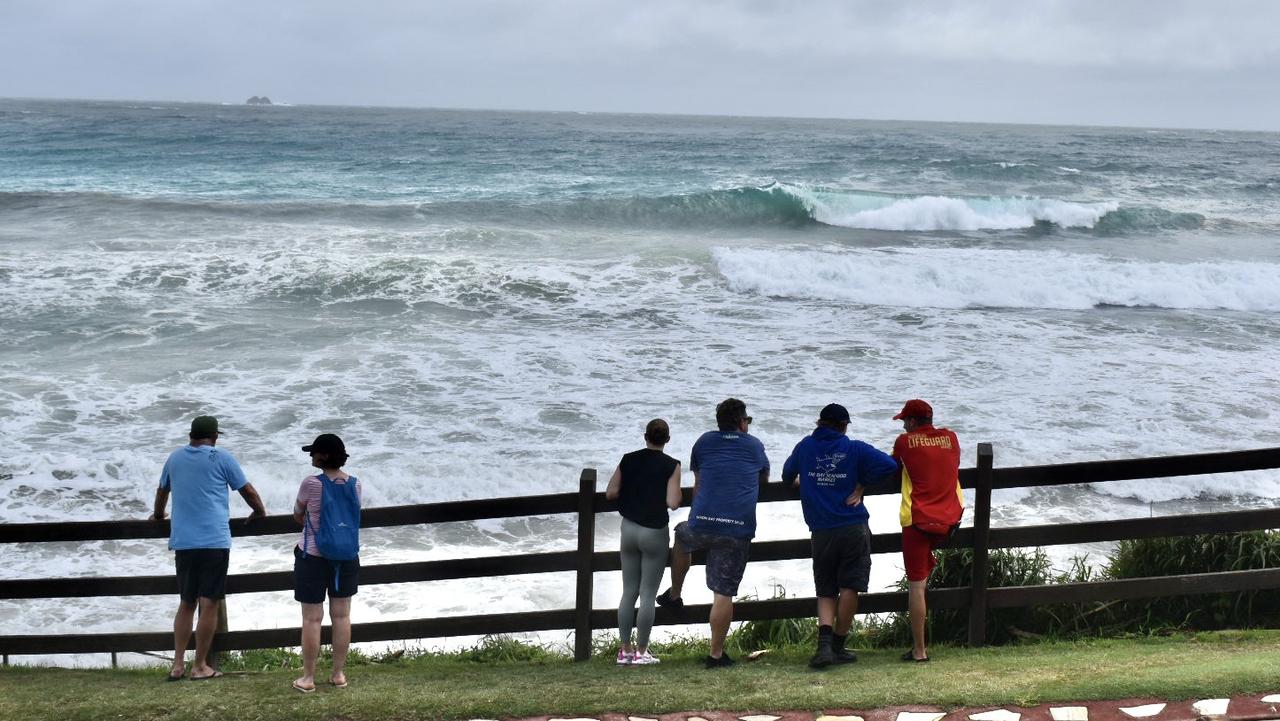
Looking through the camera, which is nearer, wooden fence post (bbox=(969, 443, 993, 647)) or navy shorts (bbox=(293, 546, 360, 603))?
navy shorts (bbox=(293, 546, 360, 603))

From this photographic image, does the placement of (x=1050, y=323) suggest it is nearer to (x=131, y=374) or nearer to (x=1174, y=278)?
(x=1174, y=278)

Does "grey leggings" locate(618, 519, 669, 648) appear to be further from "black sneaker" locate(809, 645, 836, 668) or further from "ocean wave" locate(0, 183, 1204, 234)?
"ocean wave" locate(0, 183, 1204, 234)

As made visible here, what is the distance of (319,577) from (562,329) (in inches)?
574

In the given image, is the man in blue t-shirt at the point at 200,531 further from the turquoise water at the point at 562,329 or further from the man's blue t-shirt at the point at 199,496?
the turquoise water at the point at 562,329

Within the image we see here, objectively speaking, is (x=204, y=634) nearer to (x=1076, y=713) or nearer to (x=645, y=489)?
(x=645, y=489)

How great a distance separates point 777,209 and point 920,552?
34.8 m

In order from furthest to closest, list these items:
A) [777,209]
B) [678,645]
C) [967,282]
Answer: [777,209] < [967,282] < [678,645]

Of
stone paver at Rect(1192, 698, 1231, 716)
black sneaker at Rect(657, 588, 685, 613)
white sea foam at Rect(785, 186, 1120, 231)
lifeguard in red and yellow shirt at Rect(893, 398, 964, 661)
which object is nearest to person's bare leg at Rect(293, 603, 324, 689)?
black sneaker at Rect(657, 588, 685, 613)

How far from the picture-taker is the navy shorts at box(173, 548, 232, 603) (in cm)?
620

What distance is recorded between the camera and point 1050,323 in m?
22.3

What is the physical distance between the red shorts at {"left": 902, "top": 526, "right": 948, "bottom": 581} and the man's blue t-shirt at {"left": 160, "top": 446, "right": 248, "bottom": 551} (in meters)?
3.76

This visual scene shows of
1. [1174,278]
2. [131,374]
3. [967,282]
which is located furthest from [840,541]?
[1174,278]

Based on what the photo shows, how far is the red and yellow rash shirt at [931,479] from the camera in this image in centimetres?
609

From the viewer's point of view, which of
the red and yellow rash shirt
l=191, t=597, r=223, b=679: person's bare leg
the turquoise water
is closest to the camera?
the red and yellow rash shirt
